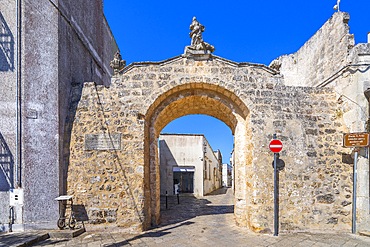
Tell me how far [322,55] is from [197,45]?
3.69 m

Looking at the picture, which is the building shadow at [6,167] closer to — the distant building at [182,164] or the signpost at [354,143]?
the signpost at [354,143]

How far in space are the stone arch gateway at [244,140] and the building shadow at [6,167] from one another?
1.18 metres

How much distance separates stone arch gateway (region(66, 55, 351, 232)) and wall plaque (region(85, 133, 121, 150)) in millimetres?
24

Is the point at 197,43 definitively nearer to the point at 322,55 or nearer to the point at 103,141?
the point at 103,141

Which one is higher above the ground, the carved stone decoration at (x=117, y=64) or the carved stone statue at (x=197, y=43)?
the carved stone statue at (x=197, y=43)

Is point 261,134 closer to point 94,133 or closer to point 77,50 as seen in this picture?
point 94,133

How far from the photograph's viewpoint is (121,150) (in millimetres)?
5910

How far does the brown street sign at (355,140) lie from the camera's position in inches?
211

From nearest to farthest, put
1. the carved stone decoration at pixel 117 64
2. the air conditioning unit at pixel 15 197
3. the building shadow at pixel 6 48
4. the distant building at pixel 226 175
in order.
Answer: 1. the air conditioning unit at pixel 15 197
2. the building shadow at pixel 6 48
3. the carved stone decoration at pixel 117 64
4. the distant building at pixel 226 175

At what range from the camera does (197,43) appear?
6.34 m

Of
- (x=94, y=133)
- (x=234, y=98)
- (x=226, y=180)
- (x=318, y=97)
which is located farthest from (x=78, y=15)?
(x=226, y=180)

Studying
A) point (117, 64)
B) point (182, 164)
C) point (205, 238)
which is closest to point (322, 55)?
point (117, 64)

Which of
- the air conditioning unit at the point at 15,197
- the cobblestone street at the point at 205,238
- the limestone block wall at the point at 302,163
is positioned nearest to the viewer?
the cobblestone street at the point at 205,238

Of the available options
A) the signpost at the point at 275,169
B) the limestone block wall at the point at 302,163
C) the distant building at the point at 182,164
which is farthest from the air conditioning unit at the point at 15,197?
the distant building at the point at 182,164
